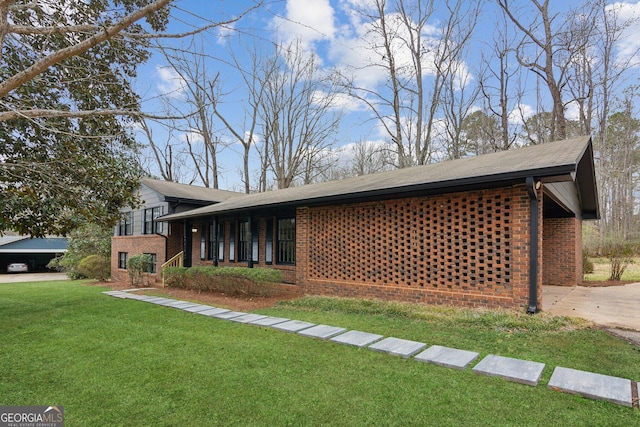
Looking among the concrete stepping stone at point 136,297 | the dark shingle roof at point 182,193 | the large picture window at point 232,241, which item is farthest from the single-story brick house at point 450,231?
the dark shingle roof at point 182,193

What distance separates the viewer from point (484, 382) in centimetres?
342

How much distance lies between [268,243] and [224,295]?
2.70m

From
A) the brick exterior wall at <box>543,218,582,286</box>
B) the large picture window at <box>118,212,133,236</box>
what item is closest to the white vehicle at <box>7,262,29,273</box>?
the large picture window at <box>118,212,133,236</box>

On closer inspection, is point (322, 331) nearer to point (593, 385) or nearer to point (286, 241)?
point (593, 385)

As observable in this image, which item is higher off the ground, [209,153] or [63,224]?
[209,153]

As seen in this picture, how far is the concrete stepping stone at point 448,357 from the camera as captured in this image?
3.89m

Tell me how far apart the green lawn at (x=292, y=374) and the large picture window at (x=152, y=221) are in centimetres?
936

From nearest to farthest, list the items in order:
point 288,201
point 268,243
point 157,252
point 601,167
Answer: point 288,201 → point 268,243 → point 157,252 → point 601,167

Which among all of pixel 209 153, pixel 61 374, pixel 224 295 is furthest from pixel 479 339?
pixel 209 153

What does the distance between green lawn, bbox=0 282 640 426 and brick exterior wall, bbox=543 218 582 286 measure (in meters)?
6.20

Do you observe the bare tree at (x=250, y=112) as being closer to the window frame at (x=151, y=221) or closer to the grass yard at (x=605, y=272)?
the window frame at (x=151, y=221)

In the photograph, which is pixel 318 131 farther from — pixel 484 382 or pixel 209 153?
pixel 484 382

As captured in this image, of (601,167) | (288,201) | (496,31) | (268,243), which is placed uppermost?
(496,31)

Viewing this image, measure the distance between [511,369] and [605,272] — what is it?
51.7 feet
